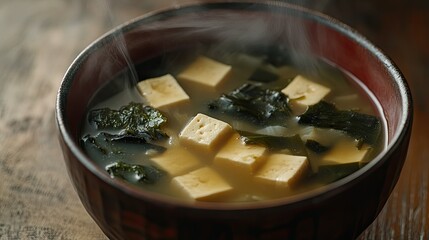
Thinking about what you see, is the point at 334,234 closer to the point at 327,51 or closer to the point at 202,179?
the point at 202,179

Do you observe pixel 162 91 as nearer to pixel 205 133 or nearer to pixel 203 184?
pixel 205 133

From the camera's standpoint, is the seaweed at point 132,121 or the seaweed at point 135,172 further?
the seaweed at point 132,121

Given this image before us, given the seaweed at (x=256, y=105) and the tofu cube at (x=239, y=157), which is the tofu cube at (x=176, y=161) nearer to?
the tofu cube at (x=239, y=157)

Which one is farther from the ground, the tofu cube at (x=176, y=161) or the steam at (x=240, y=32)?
the steam at (x=240, y=32)

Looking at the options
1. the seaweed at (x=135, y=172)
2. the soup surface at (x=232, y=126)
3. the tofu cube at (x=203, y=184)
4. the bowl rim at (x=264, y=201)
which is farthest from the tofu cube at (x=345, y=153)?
the seaweed at (x=135, y=172)

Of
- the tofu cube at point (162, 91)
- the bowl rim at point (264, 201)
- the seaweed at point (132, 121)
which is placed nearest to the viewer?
the bowl rim at point (264, 201)

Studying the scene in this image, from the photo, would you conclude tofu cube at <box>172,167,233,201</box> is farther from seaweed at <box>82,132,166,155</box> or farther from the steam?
the steam

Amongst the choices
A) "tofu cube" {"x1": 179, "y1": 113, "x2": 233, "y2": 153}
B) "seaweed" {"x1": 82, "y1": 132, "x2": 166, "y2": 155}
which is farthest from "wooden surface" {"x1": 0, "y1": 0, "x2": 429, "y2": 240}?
"tofu cube" {"x1": 179, "y1": 113, "x2": 233, "y2": 153}

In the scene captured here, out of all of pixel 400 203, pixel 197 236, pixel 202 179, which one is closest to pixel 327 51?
pixel 400 203
